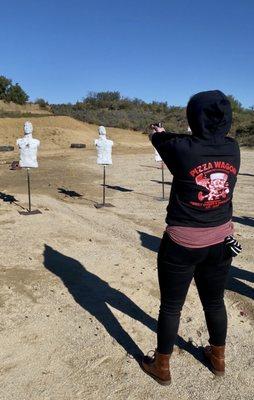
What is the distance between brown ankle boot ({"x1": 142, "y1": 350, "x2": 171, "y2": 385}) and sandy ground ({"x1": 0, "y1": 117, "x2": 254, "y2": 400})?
59 mm

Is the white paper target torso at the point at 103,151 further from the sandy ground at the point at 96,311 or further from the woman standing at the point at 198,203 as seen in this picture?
the woman standing at the point at 198,203

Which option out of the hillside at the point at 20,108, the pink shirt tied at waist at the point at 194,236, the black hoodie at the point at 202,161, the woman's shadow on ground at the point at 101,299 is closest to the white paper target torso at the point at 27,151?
the woman's shadow on ground at the point at 101,299

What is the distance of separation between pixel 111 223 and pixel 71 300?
3.85 m

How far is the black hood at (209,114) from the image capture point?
304cm

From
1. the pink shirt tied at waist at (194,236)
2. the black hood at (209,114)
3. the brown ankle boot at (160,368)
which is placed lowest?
the brown ankle boot at (160,368)

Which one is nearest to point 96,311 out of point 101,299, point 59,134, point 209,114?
point 101,299

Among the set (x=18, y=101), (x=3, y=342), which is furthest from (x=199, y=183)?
(x=18, y=101)

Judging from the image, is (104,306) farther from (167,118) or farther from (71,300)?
(167,118)

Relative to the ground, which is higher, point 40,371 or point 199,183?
point 199,183

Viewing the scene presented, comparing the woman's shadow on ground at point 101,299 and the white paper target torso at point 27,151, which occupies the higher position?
the white paper target torso at point 27,151

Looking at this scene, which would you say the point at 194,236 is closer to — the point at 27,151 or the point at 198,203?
the point at 198,203

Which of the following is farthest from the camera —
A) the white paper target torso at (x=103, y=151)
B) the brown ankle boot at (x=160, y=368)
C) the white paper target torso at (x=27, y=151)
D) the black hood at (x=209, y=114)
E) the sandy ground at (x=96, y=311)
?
the white paper target torso at (x=103, y=151)

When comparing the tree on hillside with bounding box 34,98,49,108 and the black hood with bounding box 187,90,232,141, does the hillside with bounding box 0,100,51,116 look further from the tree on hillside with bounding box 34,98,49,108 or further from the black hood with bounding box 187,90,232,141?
the black hood with bounding box 187,90,232,141

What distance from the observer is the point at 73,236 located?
7.99 metres
